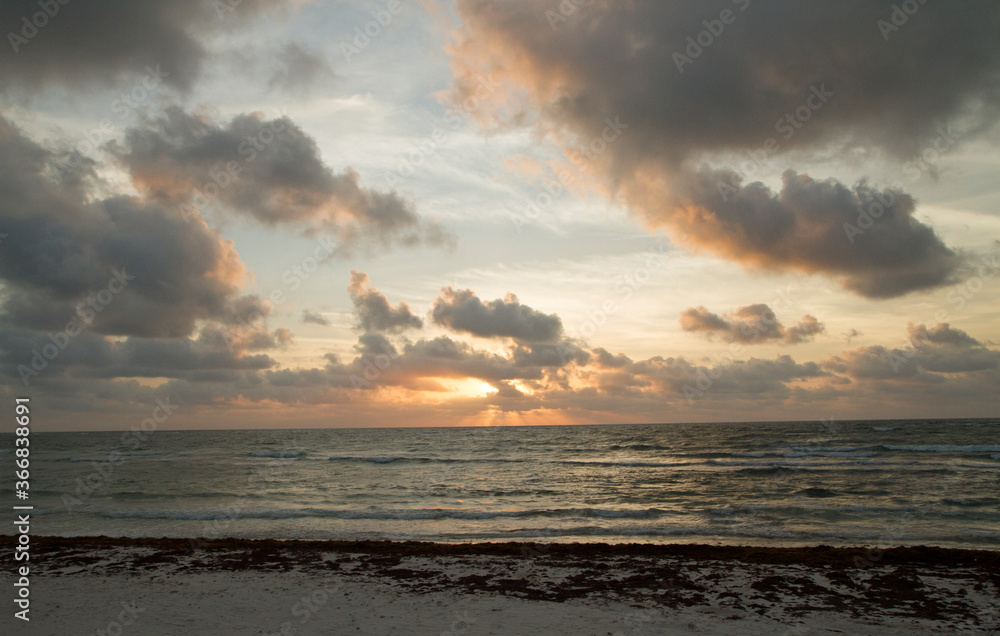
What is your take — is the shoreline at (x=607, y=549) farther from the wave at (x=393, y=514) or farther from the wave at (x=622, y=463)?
the wave at (x=622, y=463)

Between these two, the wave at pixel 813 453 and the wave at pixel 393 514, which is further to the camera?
the wave at pixel 813 453

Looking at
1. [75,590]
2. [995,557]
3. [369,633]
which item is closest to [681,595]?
[369,633]

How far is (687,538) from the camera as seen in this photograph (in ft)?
63.7

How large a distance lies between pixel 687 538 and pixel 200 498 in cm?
2603

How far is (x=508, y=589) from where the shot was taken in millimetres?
12727

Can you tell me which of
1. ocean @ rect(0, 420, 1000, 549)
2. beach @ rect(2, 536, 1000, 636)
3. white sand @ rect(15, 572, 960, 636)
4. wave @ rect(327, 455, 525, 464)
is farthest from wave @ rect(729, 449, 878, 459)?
white sand @ rect(15, 572, 960, 636)

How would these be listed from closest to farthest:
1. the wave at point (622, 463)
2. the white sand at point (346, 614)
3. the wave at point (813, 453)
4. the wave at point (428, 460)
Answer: the white sand at point (346, 614)
the wave at point (622, 463)
the wave at point (813, 453)
the wave at point (428, 460)

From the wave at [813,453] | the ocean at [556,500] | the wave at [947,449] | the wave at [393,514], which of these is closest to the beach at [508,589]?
the ocean at [556,500]

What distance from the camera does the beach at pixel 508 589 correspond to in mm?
10578

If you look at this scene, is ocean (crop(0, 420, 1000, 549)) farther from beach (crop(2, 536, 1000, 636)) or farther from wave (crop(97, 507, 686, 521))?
beach (crop(2, 536, 1000, 636))

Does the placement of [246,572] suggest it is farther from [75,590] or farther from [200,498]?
[200,498]

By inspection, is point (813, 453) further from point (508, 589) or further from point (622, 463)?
point (508, 589)

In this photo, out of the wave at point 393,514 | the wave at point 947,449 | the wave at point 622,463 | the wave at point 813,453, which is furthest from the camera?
the wave at point 947,449

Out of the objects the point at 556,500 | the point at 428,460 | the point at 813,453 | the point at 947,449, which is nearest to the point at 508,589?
the point at 556,500
